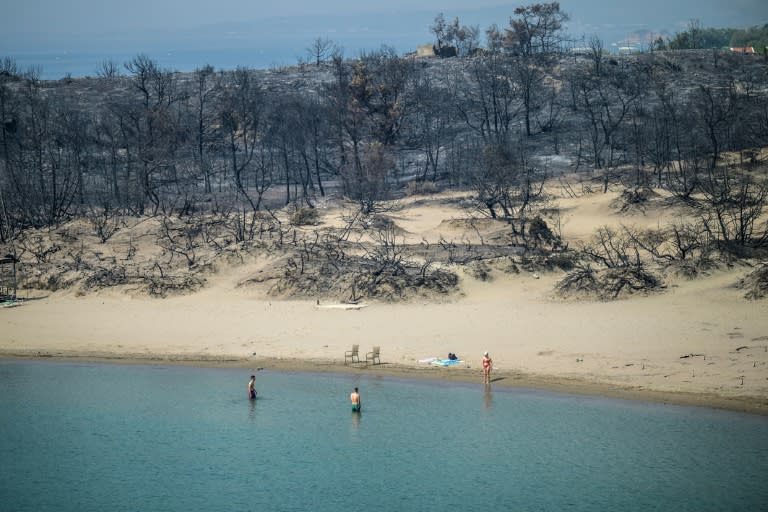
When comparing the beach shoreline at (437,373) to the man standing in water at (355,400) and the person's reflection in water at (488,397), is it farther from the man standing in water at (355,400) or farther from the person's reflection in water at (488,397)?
the man standing in water at (355,400)

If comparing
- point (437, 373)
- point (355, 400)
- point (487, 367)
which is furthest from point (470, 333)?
point (355, 400)

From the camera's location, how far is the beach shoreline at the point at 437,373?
22.5m

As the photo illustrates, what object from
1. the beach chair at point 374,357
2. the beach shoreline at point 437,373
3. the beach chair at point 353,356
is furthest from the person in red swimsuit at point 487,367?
the beach chair at point 353,356

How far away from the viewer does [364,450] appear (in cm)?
2245

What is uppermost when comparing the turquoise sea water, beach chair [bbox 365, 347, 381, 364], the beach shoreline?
beach chair [bbox 365, 347, 381, 364]

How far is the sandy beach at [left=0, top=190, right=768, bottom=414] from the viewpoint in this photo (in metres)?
23.9

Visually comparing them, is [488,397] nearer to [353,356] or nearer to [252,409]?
[353,356]

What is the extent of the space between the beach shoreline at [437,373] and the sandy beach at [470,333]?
0.04 m

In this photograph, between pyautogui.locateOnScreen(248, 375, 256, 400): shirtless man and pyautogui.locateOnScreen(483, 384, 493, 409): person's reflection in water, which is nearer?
pyautogui.locateOnScreen(483, 384, 493, 409): person's reflection in water

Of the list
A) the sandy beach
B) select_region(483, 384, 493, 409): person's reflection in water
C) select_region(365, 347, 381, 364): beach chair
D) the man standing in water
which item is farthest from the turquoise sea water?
the sandy beach

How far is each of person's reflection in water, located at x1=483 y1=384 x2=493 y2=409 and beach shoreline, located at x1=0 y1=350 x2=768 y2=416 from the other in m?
0.17

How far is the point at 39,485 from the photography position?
2145cm

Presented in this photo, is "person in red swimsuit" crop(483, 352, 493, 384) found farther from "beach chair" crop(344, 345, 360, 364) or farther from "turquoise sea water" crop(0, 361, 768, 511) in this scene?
"beach chair" crop(344, 345, 360, 364)

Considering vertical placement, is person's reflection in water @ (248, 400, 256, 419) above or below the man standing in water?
below
